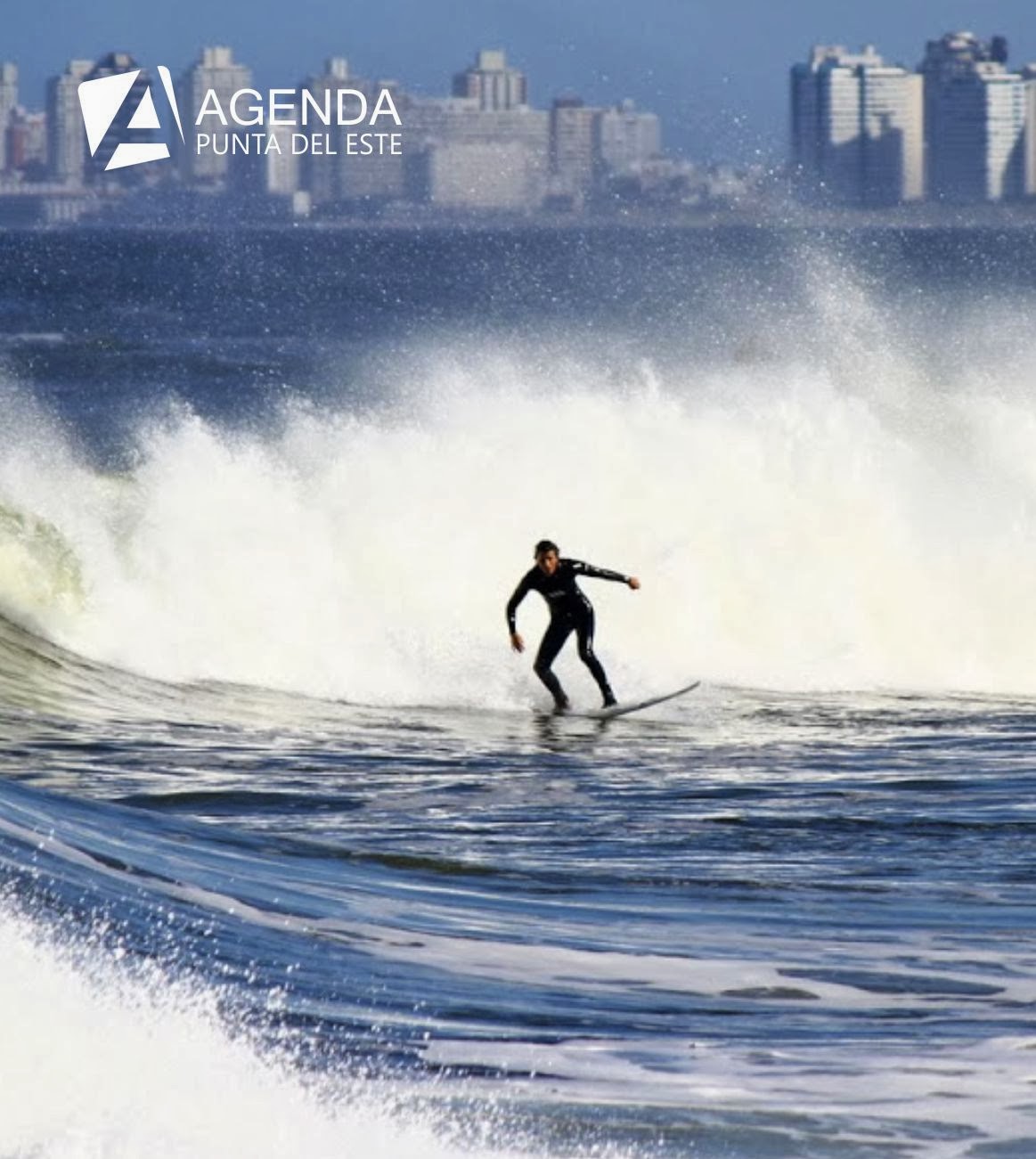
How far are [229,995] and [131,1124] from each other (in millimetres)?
1645

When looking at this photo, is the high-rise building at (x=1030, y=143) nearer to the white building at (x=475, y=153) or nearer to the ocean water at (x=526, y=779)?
the white building at (x=475, y=153)

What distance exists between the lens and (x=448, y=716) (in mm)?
17891

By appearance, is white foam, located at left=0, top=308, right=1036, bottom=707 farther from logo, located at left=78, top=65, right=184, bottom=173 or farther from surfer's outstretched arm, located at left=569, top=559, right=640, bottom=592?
logo, located at left=78, top=65, right=184, bottom=173

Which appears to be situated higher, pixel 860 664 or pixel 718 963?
pixel 718 963

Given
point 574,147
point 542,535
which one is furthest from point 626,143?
point 542,535

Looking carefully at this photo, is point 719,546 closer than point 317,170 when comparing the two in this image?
Yes

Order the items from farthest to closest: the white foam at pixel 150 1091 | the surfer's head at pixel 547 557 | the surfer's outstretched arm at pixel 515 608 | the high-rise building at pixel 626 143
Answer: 1. the high-rise building at pixel 626 143
2. the surfer's head at pixel 547 557
3. the surfer's outstretched arm at pixel 515 608
4. the white foam at pixel 150 1091

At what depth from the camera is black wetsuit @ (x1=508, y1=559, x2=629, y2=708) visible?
17812 mm

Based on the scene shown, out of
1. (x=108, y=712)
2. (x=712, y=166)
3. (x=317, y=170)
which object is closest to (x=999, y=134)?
(x=712, y=166)

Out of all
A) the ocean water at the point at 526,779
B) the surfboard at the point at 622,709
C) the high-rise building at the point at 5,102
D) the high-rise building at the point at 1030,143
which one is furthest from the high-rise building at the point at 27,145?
the surfboard at the point at 622,709

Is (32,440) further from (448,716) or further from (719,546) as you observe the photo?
(448,716)

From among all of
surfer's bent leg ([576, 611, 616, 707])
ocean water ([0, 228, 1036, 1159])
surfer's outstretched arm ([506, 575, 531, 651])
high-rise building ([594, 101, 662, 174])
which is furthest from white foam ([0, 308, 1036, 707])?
high-rise building ([594, 101, 662, 174])

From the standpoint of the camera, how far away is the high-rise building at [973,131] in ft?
490

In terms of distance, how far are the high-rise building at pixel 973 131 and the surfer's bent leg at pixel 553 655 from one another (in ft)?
443
